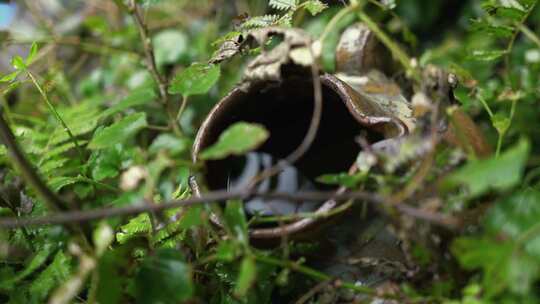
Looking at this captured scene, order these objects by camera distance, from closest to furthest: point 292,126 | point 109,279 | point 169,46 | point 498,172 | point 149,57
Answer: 1. point 498,172
2. point 109,279
3. point 149,57
4. point 292,126
5. point 169,46

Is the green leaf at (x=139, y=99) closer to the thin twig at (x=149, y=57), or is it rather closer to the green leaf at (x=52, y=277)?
the thin twig at (x=149, y=57)

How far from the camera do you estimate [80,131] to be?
5.70 feet

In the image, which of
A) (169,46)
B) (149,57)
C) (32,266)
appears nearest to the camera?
(149,57)

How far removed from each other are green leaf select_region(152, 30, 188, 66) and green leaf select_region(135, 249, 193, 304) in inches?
80.8

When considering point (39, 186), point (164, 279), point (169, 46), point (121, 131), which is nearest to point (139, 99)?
point (121, 131)

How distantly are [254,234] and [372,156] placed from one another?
318 mm

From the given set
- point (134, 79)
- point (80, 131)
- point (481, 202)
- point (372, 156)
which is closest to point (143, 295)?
point (372, 156)

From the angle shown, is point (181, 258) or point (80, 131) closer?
point (181, 258)

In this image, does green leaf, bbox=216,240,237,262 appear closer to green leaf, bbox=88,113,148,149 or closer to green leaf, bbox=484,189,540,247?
green leaf, bbox=88,113,148,149

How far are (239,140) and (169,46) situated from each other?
2.21m

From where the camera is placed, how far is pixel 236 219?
1006 mm

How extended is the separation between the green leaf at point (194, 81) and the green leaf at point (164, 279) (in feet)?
0.96

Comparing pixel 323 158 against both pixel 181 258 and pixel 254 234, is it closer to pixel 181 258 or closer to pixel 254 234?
pixel 254 234

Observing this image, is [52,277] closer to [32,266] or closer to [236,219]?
[32,266]
